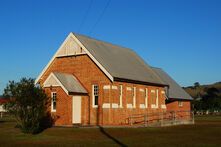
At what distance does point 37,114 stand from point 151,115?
18.3 metres

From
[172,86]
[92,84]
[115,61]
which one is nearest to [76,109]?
[92,84]

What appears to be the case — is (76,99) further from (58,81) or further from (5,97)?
(5,97)

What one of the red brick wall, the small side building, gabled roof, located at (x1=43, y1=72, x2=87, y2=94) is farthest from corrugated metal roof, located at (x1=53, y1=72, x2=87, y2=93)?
the small side building

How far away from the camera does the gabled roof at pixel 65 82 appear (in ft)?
126

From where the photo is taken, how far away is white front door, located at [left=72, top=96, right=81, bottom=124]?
38969 millimetres

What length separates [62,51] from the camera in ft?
143

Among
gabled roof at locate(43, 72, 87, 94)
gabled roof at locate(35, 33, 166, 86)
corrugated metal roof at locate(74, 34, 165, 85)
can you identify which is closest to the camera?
gabled roof at locate(43, 72, 87, 94)

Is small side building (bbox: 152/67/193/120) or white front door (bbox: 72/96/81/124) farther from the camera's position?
small side building (bbox: 152/67/193/120)

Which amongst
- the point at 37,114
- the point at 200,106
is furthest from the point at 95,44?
the point at 200,106

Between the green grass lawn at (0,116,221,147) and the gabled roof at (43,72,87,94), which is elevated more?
the gabled roof at (43,72,87,94)

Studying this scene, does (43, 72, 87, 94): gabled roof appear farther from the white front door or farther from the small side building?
the small side building

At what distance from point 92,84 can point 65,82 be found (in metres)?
3.16

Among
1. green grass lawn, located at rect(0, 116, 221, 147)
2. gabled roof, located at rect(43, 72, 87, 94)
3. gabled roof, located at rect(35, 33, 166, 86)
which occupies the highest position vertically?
gabled roof, located at rect(35, 33, 166, 86)

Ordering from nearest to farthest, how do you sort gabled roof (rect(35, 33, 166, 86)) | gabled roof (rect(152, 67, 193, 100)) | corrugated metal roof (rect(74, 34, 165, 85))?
gabled roof (rect(35, 33, 166, 86)), corrugated metal roof (rect(74, 34, 165, 85)), gabled roof (rect(152, 67, 193, 100))
